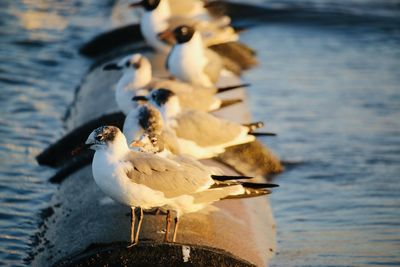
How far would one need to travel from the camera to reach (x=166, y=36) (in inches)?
436

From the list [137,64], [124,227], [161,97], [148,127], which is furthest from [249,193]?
[137,64]

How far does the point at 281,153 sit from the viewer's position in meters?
9.50

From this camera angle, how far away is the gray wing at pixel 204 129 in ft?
25.2

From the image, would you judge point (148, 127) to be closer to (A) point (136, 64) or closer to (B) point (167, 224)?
(B) point (167, 224)

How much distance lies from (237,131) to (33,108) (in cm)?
360

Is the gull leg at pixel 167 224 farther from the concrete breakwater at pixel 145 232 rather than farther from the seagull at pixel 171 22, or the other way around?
the seagull at pixel 171 22

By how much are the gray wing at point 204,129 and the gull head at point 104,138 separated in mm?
2060

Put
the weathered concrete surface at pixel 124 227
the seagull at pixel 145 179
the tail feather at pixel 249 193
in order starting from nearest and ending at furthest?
the seagull at pixel 145 179
the weathered concrete surface at pixel 124 227
the tail feather at pixel 249 193

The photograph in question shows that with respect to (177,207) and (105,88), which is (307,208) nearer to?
(177,207)

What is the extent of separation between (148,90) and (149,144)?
7.82 ft

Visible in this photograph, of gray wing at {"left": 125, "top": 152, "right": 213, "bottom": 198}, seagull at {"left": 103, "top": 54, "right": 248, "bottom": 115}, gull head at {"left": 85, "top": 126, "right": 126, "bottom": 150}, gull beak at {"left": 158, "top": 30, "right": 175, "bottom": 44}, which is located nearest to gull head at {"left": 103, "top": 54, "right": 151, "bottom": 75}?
seagull at {"left": 103, "top": 54, "right": 248, "bottom": 115}

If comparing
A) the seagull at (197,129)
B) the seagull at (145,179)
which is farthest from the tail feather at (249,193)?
the seagull at (197,129)

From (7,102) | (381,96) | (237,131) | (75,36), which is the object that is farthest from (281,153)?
(75,36)

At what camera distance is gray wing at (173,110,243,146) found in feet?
25.2
